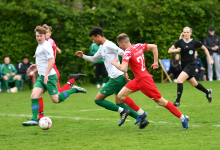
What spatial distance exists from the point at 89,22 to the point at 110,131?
11.8 meters

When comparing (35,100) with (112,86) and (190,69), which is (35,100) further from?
(190,69)

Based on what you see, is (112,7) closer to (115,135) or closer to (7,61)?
(7,61)

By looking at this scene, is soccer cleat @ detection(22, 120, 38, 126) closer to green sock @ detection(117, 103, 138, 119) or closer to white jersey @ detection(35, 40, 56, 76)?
white jersey @ detection(35, 40, 56, 76)

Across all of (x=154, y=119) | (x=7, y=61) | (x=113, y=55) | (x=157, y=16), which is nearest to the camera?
(x=113, y=55)

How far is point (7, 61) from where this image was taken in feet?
49.8

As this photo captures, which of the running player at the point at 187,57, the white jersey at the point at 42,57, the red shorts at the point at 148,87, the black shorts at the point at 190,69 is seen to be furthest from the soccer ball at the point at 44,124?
the black shorts at the point at 190,69

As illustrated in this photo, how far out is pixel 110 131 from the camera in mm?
6215

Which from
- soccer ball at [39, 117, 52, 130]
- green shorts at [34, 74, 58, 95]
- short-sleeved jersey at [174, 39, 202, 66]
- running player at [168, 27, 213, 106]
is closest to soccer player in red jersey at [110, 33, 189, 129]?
soccer ball at [39, 117, 52, 130]

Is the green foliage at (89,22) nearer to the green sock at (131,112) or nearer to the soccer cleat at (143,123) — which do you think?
the green sock at (131,112)

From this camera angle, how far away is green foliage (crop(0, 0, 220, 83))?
55.8 ft

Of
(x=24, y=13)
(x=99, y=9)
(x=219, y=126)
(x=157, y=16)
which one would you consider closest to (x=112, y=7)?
(x=99, y=9)

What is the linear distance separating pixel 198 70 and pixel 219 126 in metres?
11.8

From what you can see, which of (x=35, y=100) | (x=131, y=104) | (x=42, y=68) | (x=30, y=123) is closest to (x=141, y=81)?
(x=131, y=104)

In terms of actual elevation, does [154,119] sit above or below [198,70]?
above
